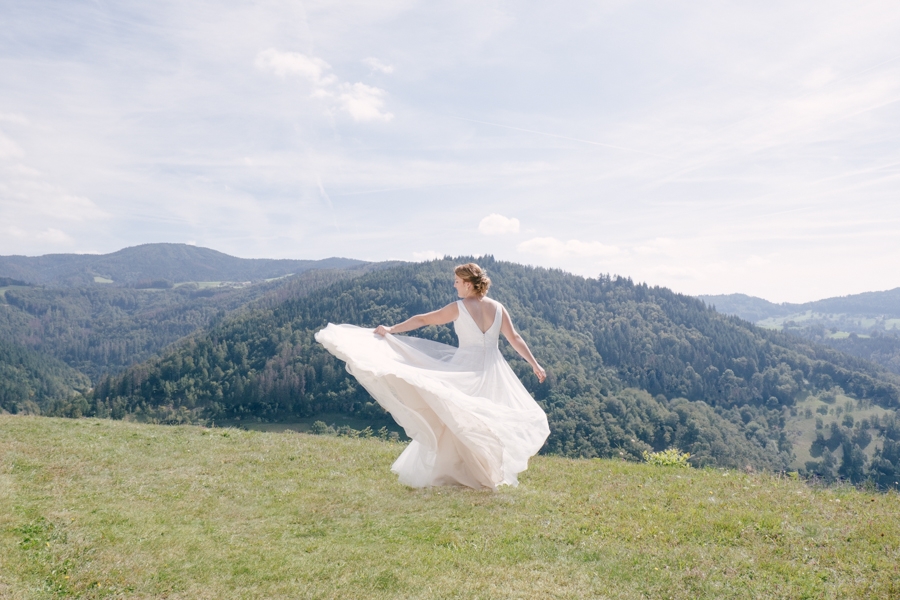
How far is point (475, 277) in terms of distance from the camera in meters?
9.19

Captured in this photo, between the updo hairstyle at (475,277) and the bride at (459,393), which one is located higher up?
the updo hairstyle at (475,277)

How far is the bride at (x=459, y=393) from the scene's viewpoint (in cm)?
849

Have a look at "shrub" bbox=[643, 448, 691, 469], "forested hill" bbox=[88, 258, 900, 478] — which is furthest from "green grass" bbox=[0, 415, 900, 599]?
"forested hill" bbox=[88, 258, 900, 478]

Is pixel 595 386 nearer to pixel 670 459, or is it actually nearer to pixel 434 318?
pixel 670 459

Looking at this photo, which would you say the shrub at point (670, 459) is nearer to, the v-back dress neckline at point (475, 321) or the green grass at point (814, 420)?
the v-back dress neckline at point (475, 321)

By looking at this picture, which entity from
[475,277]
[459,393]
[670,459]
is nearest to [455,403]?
[459,393]

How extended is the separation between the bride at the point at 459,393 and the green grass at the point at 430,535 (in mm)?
493

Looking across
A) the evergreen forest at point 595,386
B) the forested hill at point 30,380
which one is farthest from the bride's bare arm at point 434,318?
the forested hill at point 30,380

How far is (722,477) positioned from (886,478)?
139662mm

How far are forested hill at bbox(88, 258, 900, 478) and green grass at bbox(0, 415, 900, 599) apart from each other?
68594mm

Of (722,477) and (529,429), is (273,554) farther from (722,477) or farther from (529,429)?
A: (722,477)

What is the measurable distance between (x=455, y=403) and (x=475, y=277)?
2223 millimetres

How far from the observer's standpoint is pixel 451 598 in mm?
5320

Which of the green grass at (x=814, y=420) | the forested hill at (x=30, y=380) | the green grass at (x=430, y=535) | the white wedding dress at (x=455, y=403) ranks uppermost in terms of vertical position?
the white wedding dress at (x=455, y=403)
